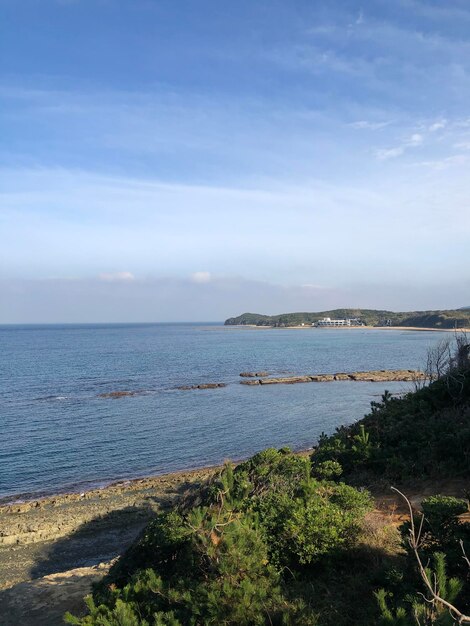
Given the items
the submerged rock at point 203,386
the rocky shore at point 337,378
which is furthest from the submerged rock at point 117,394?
the rocky shore at point 337,378

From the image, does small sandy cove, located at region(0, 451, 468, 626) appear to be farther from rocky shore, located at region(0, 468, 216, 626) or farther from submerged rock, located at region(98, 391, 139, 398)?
submerged rock, located at region(98, 391, 139, 398)

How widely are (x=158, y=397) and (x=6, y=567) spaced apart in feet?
101

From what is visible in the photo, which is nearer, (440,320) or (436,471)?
(436,471)

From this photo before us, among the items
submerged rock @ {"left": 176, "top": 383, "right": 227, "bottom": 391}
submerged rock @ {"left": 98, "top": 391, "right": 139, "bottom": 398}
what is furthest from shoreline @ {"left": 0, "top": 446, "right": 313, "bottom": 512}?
submerged rock @ {"left": 176, "top": 383, "right": 227, "bottom": 391}

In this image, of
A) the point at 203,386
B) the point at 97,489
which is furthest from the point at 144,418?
the point at 203,386

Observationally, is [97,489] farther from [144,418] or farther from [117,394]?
[117,394]

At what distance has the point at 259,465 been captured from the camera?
12.4 metres

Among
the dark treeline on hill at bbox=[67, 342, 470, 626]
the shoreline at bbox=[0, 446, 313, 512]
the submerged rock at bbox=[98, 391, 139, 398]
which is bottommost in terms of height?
the shoreline at bbox=[0, 446, 313, 512]

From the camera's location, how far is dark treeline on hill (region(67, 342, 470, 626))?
6.14 metres

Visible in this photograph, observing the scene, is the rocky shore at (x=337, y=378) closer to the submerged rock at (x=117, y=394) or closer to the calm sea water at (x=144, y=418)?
the calm sea water at (x=144, y=418)

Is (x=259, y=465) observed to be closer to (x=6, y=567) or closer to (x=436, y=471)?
(x=436, y=471)

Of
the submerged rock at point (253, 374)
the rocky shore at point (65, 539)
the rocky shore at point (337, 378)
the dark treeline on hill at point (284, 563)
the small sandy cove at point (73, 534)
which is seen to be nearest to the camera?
the dark treeline on hill at point (284, 563)

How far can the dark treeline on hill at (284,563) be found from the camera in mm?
6141

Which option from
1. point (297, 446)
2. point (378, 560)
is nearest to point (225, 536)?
point (378, 560)
